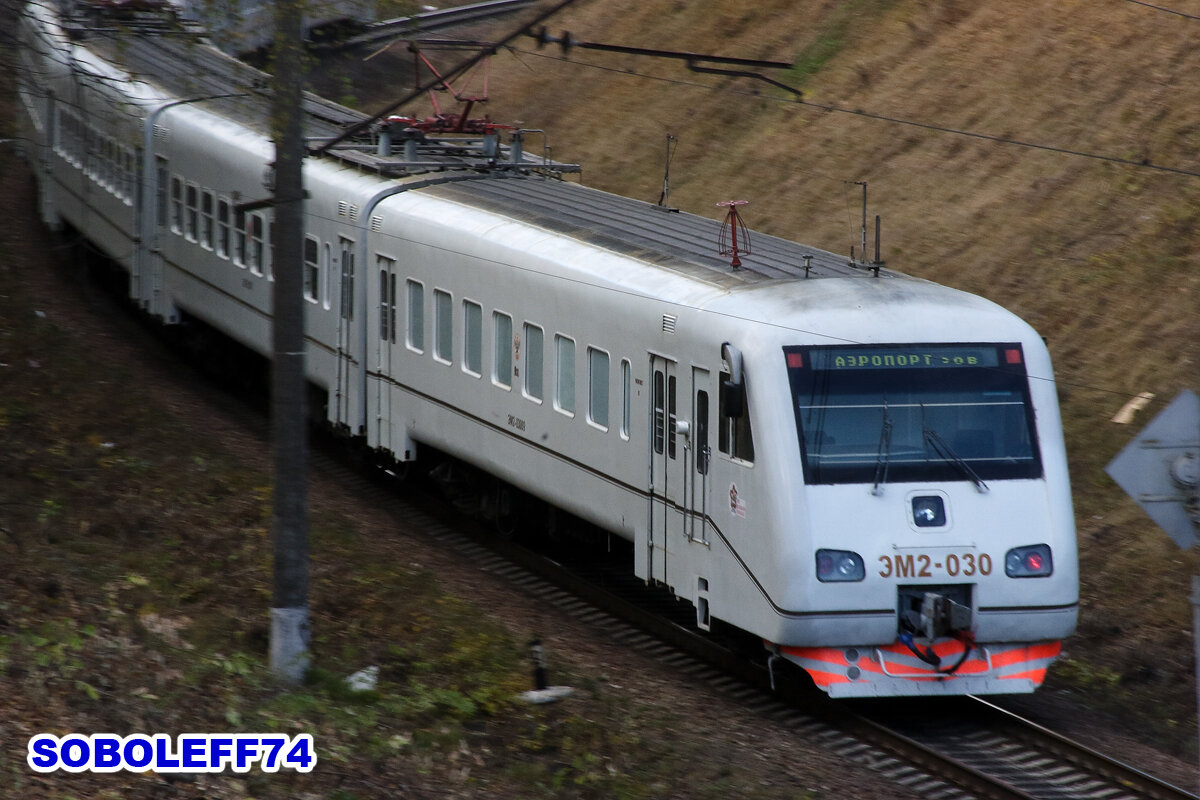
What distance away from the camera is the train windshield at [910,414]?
1027 cm

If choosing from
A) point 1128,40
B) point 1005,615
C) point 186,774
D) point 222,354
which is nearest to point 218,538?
point 186,774

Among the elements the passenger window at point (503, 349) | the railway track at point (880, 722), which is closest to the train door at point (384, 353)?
the passenger window at point (503, 349)

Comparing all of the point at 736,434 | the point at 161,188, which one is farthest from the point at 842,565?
the point at 161,188

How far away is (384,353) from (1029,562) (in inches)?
318

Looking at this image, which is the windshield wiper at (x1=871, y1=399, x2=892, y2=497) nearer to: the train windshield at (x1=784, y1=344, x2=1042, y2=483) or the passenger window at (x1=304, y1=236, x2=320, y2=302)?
the train windshield at (x1=784, y1=344, x2=1042, y2=483)

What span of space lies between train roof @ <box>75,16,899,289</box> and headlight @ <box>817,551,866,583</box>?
2220mm

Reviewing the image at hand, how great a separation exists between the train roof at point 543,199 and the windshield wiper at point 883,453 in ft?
5.03

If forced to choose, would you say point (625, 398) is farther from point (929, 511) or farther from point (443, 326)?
point (443, 326)

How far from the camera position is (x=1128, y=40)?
23.2 meters

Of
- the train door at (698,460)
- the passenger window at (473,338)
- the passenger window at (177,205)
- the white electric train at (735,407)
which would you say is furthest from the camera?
the passenger window at (177,205)

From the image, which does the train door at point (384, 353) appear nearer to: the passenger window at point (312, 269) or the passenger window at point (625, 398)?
the passenger window at point (312, 269)

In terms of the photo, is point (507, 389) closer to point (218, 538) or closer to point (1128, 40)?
point (218, 538)

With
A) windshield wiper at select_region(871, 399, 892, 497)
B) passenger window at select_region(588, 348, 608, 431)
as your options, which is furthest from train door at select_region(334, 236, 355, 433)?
windshield wiper at select_region(871, 399, 892, 497)

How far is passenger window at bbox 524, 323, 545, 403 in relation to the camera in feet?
44.5
